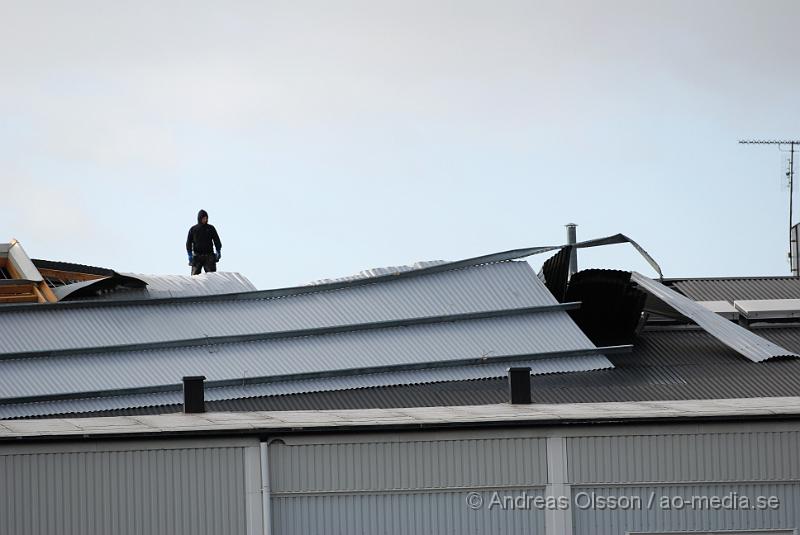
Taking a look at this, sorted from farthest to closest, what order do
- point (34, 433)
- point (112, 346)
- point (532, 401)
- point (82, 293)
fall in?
point (82, 293) → point (112, 346) → point (532, 401) → point (34, 433)

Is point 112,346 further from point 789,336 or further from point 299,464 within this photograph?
point 789,336

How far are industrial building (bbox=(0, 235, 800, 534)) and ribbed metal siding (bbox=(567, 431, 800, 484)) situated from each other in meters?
0.04

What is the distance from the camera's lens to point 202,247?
4178cm

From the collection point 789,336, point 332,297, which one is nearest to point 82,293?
point 332,297

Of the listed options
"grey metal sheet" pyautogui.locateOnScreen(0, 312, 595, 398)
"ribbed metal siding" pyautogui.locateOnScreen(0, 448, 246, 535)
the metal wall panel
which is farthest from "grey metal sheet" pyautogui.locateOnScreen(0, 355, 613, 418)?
"ribbed metal siding" pyautogui.locateOnScreen(0, 448, 246, 535)

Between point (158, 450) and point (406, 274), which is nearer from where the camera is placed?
point (158, 450)

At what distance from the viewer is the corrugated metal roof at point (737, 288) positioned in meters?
45.4

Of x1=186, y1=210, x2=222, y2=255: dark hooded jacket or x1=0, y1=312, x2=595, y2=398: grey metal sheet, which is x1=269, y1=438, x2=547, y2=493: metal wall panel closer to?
x1=0, y1=312, x2=595, y2=398: grey metal sheet

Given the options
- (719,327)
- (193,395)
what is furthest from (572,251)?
(193,395)

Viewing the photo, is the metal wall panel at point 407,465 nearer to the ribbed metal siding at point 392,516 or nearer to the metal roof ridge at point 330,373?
the ribbed metal siding at point 392,516

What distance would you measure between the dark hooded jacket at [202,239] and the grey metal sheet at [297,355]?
6630 mm

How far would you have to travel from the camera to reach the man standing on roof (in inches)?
1645

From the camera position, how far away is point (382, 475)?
26406 mm

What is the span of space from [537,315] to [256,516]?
44.0 ft
